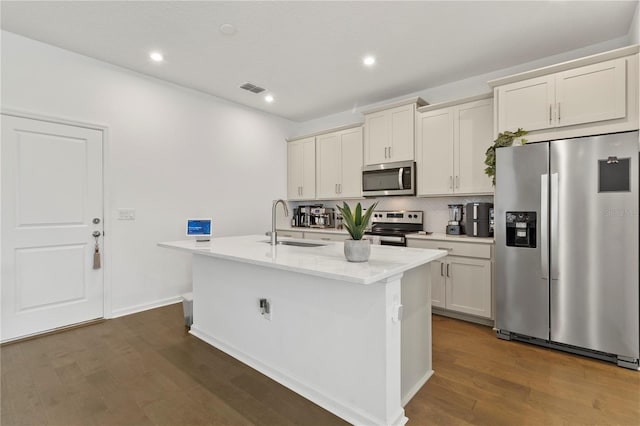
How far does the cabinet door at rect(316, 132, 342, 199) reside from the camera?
15.1 feet

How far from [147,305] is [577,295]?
4140mm

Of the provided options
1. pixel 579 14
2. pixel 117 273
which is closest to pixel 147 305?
pixel 117 273

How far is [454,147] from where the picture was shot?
3.41m

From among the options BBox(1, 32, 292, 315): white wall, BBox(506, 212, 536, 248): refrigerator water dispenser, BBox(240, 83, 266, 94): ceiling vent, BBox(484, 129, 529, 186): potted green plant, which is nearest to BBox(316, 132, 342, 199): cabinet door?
BBox(1, 32, 292, 315): white wall

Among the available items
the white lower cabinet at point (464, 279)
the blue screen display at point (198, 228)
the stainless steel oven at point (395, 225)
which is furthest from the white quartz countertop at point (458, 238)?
the blue screen display at point (198, 228)

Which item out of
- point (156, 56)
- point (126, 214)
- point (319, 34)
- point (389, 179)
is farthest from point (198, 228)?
point (389, 179)

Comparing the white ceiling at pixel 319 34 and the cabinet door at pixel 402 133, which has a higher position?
the white ceiling at pixel 319 34

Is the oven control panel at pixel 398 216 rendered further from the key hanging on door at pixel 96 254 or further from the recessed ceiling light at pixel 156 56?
the key hanging on door at pixel 96 254

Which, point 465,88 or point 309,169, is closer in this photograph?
point 465,88

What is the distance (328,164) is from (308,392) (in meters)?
3.40

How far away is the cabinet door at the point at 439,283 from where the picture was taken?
10.7 feet

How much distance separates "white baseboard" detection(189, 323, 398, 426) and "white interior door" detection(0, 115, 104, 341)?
5.43 ft

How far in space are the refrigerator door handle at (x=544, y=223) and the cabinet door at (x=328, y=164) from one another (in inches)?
104

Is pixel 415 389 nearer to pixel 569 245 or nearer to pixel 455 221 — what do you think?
pixel 569 245
